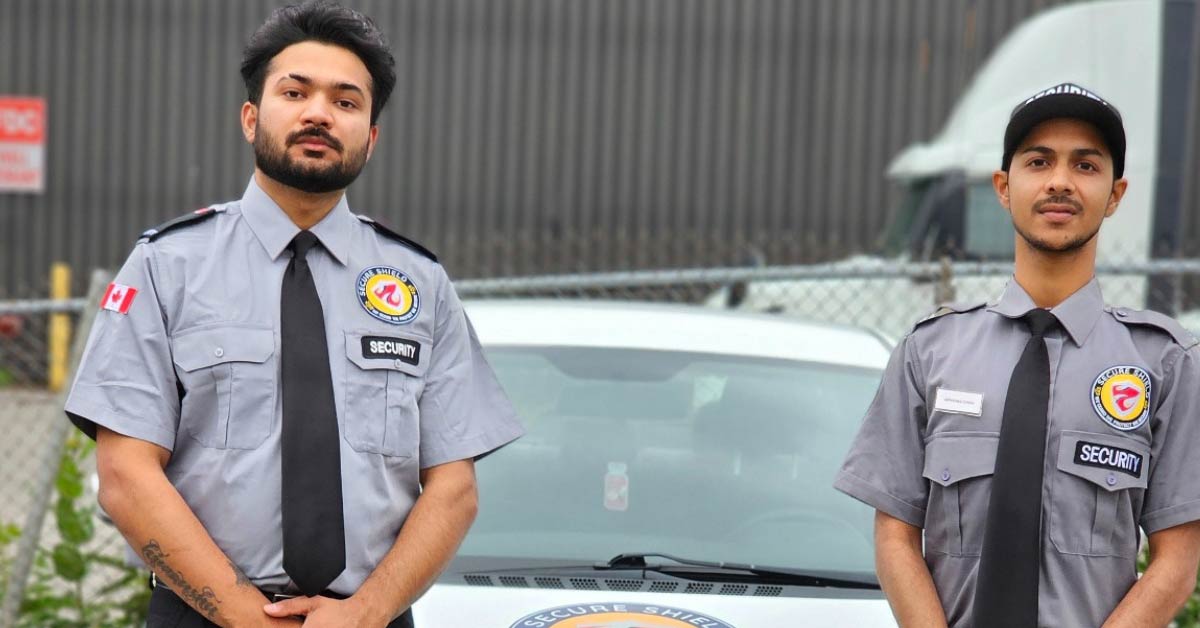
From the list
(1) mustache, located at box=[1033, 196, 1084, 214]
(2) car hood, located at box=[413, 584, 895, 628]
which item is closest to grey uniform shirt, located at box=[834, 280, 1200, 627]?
(1) mustache, located at box=[1033, 196, 1084, 214]

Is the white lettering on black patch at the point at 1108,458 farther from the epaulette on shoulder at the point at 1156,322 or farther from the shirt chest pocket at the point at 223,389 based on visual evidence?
the shirt chest pocket at the point at 223,389

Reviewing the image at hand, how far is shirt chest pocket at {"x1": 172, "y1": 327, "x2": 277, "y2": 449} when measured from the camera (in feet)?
7.56

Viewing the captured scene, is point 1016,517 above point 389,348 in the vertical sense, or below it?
below

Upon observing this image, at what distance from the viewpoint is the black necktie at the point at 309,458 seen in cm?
228

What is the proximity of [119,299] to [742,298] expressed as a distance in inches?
275

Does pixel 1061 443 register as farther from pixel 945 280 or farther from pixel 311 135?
pixel 945 280

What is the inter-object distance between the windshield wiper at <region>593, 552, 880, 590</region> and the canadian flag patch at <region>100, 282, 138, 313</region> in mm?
1136

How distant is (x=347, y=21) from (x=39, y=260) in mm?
12827

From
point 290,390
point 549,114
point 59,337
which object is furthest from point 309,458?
point 549,114

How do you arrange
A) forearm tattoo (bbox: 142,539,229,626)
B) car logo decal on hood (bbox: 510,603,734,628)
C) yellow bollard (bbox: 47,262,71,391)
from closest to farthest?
forearm tattoo (bbox: 142,539,229,626)
car logo decal on hood (bbox: 510,603,734,628)
yellow bollard (bbox: 47,262,71,391)

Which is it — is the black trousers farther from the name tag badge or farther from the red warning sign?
the red warning sign

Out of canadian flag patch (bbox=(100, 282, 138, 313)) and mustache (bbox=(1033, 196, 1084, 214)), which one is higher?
mustache (bbox=(1033, 196, 1084, 214))

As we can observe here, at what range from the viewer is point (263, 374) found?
234cm

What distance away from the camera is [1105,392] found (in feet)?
7.63
